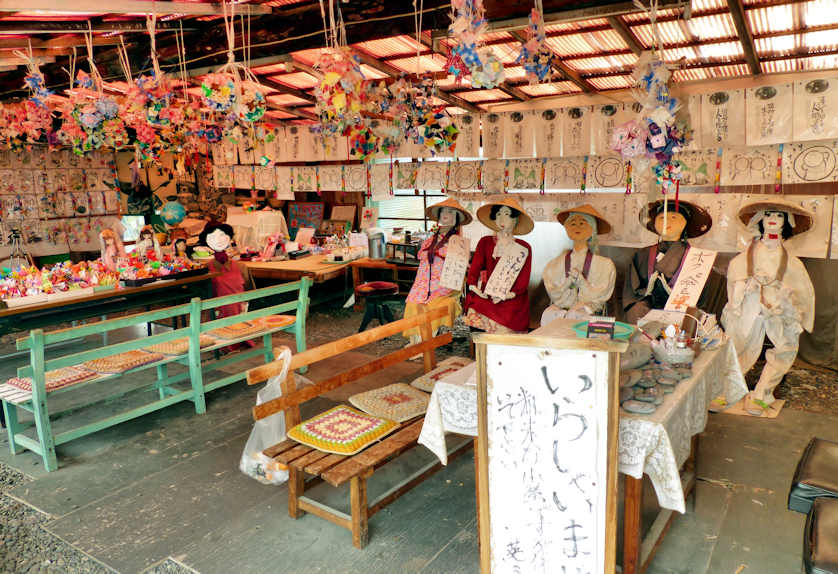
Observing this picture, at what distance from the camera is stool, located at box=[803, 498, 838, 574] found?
204cm

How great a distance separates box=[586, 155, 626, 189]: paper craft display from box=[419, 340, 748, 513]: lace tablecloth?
10.6 ft

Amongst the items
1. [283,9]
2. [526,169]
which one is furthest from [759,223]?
[283,9]

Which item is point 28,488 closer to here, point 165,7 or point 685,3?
point 165,7

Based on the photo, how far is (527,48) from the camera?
13.4 ft

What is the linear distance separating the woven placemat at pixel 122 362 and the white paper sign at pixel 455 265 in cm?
292

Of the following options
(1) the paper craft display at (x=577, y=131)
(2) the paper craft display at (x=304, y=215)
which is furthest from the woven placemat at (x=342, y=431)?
(2) the paper craft display at (x=304, y=215)

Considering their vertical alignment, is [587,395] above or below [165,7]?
below

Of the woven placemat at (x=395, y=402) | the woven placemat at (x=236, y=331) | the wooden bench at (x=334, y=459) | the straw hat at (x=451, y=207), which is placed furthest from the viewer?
the straw hat at (x=451, y=207)

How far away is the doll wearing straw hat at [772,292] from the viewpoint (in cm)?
502

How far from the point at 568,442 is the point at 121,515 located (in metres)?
2.85

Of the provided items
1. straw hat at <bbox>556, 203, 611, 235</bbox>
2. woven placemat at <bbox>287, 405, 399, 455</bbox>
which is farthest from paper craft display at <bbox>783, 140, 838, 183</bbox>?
woven placemat at <bbox>287, 405, 399, 455</bbox>

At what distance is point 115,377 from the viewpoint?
4758mm

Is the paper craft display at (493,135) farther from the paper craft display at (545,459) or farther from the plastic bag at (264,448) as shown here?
the paper craft display at (545,459)

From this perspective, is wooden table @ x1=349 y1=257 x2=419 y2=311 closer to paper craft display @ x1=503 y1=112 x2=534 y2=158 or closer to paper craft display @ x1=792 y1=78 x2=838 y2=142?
paper craft display @ x1=503 y1=112 x2=534 y2=158
